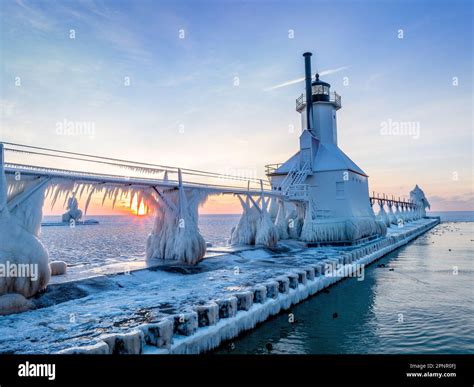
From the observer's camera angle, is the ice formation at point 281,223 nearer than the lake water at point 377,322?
No

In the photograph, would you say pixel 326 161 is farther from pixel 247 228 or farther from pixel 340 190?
pixel 247 228

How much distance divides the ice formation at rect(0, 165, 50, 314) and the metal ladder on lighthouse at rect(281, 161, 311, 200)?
84.0ft

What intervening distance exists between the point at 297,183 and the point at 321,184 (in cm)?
273

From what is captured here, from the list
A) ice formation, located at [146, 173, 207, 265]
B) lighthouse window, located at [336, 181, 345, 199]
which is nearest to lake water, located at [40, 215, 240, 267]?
ice formation, located at [146, 173, 207, 265]

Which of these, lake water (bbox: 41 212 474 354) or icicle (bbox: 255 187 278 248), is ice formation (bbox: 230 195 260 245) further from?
lake water (bbox: 41 212 474 354)

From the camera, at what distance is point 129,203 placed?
18984 mm

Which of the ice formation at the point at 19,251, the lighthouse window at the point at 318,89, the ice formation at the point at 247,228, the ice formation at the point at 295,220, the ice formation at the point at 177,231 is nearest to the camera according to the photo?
the ice formation at the point at 19,251

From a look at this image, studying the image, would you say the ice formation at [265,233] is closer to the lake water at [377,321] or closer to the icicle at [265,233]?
the icicle at [265,233]

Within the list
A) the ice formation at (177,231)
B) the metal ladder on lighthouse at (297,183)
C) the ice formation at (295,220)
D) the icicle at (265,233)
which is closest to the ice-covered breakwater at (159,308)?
the ice formation at (177,231)

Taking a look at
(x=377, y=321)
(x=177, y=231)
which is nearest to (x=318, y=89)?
(x=177, y=231)

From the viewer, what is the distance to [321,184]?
123ft

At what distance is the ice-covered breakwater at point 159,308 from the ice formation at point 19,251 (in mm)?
569

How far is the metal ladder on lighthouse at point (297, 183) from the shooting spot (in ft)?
118
